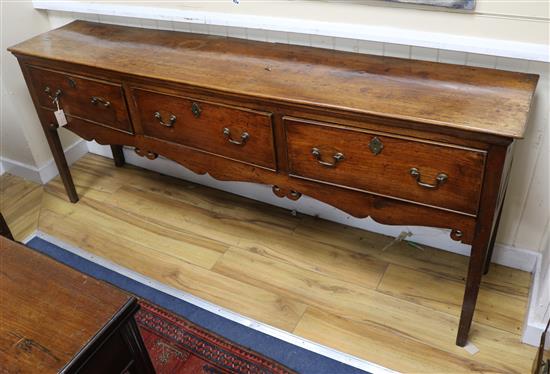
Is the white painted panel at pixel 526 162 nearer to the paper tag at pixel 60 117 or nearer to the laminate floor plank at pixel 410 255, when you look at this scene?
the laminate floor plank at pixel 410 255

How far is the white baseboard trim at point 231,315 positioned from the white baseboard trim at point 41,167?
458 mm

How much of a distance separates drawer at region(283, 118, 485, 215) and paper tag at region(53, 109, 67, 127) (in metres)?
1.08

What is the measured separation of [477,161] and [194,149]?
928mm

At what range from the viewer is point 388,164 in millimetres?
1398

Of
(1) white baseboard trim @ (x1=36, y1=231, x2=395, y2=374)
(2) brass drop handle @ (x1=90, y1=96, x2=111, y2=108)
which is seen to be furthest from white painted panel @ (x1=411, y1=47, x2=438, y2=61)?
(2) brass drop handle @ (x1=90, y1=96, x2=111, y2=108)

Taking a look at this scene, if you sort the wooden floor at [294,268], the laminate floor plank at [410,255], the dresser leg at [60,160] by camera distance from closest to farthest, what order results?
the wooden floor at [294,268], the laminate floor plank at [410,255], the dresser leg at [60,160]

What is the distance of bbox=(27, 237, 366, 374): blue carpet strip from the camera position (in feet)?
5.33

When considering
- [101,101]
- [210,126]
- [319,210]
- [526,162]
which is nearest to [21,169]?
[101,101]

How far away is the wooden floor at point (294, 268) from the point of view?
1.68 metres

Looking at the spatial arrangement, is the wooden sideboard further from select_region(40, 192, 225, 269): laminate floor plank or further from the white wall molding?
select_region(40, 192, 225, 269): laminate floor plank

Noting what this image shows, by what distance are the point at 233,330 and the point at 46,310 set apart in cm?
75

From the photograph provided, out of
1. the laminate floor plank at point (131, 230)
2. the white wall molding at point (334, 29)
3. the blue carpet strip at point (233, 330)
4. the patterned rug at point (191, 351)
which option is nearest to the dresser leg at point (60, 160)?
the laminate floor plank at point (131, 230)

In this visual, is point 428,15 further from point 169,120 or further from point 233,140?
point 169,120

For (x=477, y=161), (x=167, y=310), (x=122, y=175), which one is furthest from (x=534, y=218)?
(x=122, y=175)
